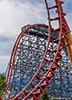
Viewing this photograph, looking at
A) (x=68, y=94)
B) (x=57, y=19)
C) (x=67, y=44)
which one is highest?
(x=57, y=19)

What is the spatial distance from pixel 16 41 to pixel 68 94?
23.3 feet

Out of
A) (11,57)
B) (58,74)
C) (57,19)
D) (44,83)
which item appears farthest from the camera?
(58,74)

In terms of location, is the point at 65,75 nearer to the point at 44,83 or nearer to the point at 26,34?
the point at 26,34

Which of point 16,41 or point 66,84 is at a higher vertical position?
point 16,41

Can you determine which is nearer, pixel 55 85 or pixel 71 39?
pixel 71 39

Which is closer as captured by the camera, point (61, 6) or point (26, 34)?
point (61, 6)

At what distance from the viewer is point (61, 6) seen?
82.8ft

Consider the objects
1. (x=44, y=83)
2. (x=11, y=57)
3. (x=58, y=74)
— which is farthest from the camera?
(x=58, y=74)

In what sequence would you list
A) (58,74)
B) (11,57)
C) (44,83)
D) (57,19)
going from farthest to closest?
(58,74) → (11,57) → (57,19) → (44,83)

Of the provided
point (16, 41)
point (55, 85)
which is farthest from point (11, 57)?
point (55, 85)

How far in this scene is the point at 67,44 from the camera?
24.7 meters

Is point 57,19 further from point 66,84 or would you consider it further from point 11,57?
point 66,84

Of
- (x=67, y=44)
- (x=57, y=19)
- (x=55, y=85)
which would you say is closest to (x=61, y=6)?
(x=57, y=19)

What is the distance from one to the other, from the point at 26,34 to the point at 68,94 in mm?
6636
